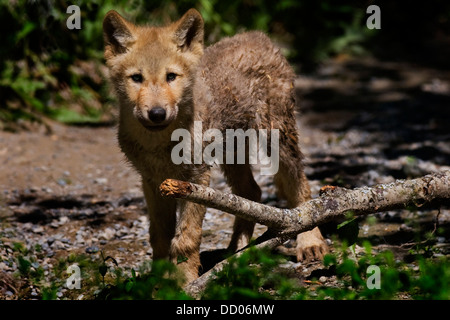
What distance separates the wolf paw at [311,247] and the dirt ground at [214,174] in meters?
0.13

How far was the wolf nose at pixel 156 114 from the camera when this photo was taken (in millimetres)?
4367

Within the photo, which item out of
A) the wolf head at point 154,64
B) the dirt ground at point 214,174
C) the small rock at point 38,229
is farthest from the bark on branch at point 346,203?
the small rock at point 38,229

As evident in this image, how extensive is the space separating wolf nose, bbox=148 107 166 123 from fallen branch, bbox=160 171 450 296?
2.79 feet

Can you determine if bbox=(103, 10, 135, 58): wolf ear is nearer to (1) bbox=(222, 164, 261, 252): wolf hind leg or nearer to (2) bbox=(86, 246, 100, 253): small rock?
(1) bbox=(222, 164, 261, 252): wolf hind leg

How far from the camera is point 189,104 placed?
16.3ft

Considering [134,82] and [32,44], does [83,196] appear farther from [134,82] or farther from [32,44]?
[32,44]

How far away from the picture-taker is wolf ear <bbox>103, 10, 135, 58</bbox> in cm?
487

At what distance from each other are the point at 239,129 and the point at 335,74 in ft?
26.6

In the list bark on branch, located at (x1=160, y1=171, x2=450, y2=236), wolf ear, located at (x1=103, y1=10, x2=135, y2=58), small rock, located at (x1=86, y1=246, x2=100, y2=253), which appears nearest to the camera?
bark on branch, located at (x1=160, y1=171, x2=450, y2=236)

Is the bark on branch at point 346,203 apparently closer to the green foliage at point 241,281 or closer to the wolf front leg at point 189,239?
the green foliage at point 241,281

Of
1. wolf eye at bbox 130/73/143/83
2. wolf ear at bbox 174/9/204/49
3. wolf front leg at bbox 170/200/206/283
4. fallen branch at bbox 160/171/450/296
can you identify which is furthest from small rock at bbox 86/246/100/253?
wolf ear at bbox 174/9/204/49

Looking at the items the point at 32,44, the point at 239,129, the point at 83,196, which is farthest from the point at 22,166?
the point at 239,129

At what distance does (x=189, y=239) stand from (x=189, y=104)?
1127mm
